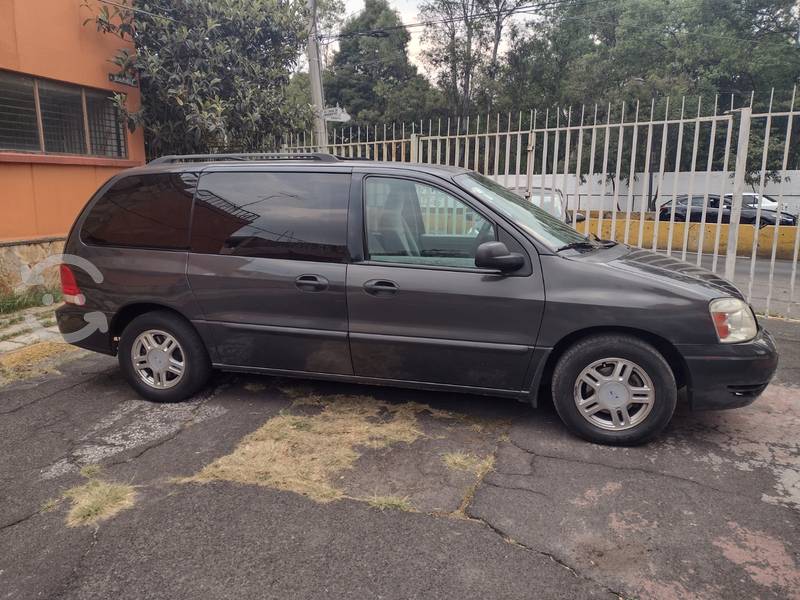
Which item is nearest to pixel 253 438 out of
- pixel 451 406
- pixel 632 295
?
pixel 451 406

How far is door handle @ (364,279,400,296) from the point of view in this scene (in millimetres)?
3666

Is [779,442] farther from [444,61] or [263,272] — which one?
[444,61]

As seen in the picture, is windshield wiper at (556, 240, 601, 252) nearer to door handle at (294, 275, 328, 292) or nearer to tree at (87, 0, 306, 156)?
door handle at (294, 275, 328, 292)

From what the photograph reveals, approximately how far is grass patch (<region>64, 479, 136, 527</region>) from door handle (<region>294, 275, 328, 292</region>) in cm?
153

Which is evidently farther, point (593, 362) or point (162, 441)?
point (162, 441)

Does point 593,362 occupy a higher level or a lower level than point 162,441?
higher

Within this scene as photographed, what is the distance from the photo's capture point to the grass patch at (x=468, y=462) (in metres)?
3.27

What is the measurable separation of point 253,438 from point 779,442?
3285mm

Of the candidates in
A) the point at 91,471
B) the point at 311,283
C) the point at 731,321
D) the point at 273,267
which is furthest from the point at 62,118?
the point at 731,321

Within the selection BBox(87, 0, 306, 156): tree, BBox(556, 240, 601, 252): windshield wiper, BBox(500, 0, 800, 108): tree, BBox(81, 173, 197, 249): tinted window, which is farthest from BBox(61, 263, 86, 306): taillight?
BBox(500, 0, 800, 108): tree

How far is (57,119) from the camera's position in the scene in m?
8.02

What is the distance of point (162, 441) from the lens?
367 centimetres

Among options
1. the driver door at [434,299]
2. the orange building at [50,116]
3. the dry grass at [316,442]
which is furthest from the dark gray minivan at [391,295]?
the orange building at [50,116]

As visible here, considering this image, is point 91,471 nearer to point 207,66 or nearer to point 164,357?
point 164,357
